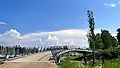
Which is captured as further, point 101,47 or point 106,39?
point 106,39

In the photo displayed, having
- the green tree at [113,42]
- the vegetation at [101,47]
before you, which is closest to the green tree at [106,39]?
the vegetation at [101,47]

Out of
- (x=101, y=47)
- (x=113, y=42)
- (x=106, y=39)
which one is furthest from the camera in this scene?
(x=113, y=42)

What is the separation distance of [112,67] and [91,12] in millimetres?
59379

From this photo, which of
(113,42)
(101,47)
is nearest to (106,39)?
(113,42)

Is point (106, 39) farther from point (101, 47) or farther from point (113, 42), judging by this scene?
point (101, 47)

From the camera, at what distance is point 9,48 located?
402 ft

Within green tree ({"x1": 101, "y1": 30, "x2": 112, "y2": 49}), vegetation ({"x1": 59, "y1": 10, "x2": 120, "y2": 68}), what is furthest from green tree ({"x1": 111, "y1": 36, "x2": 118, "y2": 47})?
green tree ({"x1": 101, "y1": 30, "x2": 112, "y2": 49})

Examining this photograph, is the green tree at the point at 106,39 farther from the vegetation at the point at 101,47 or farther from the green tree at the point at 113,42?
the green tree at the point at 113,42

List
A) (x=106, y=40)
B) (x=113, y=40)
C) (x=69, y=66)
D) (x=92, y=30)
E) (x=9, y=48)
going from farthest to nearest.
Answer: (x=113, y=40) < (x=106, y=40) < (x=9, y=48) < (x=92, y=30) < (x=69, y=66)

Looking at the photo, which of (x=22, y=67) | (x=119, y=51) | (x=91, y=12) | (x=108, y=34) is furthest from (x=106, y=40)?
(x=22, y=67)

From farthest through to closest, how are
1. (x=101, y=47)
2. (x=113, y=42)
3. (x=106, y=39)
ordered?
1. (x=113, y=42)
2. (x=106, y=39)
3. (x=101, y=47)

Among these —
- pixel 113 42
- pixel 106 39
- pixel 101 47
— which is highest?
pixel 106 39

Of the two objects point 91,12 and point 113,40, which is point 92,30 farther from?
point 113,40

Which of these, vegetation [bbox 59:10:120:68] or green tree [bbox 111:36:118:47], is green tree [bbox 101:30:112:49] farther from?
green tree [bbox 111:36:118:47]
